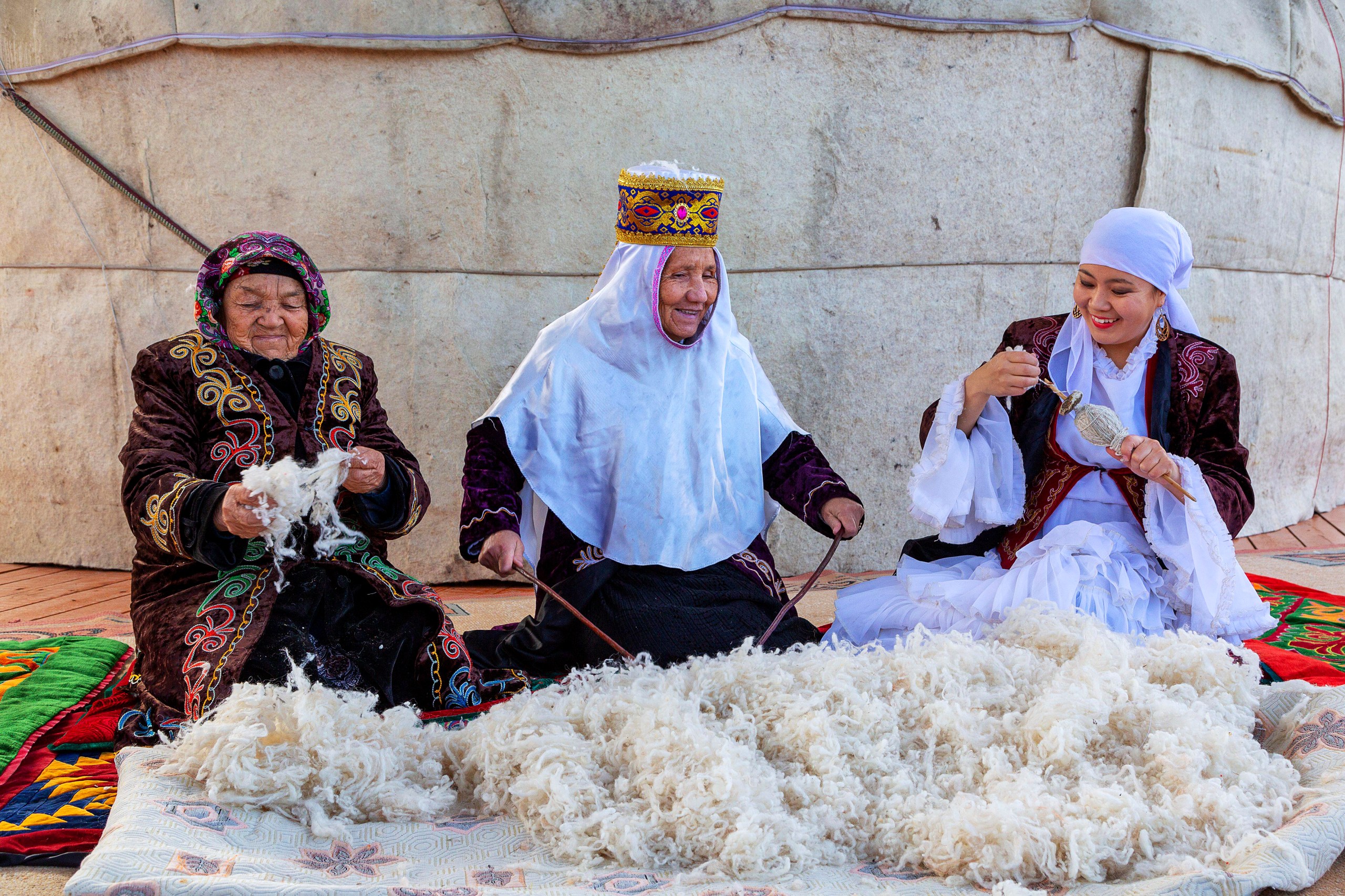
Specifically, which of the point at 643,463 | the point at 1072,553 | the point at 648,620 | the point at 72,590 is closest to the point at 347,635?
the point at 648,620

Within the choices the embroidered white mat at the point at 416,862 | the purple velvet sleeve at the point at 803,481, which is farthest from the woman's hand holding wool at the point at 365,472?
the purple velvet sleeve at the point at 803,481

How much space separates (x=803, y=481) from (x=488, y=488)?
0.94 metres

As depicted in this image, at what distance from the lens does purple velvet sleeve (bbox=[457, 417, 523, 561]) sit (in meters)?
2.87

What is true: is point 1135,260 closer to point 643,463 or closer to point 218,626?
point 643,463

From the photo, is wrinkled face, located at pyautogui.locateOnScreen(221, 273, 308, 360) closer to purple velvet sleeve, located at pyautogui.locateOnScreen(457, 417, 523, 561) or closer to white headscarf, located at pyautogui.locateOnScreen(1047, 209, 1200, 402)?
purple velvet sleeve, located at pyautogui.locateOnScreen(457, 417, 523, 561)

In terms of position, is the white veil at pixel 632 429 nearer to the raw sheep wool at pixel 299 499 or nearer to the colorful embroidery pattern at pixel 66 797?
the raw sheep wool at pixel 299 499

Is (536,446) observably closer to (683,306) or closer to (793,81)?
(683,306)

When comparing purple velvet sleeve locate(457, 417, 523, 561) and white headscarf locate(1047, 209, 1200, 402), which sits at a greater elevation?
white headscarf locate(1047, 209, 1200, 402)

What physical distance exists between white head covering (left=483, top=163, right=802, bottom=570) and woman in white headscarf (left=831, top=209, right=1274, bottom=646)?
607 millimetres

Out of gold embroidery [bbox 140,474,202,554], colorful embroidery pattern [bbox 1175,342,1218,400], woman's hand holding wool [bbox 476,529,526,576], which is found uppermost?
colorful embroidery pattern [bbox 1175,342,1218,400]

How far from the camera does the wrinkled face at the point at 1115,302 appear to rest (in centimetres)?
298

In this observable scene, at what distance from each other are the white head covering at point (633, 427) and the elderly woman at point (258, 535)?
16.1 inches

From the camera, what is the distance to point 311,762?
2121 mm

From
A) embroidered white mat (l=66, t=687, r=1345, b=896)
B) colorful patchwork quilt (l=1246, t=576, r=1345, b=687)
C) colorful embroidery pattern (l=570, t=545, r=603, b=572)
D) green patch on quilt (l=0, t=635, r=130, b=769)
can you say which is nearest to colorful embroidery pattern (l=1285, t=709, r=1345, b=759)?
embroidered white mat (l=66, t=687, r=1345, b=896)
